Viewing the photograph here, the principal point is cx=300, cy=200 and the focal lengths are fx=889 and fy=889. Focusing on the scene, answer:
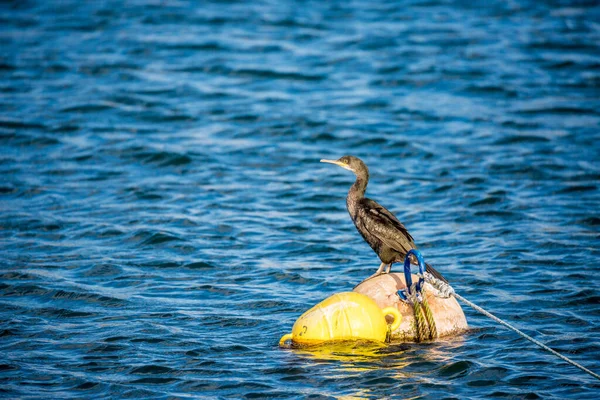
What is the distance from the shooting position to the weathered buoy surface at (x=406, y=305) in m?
7.79

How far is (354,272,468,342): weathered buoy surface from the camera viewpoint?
7.79 metres

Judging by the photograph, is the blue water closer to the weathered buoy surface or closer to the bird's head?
the weathered buoy surface

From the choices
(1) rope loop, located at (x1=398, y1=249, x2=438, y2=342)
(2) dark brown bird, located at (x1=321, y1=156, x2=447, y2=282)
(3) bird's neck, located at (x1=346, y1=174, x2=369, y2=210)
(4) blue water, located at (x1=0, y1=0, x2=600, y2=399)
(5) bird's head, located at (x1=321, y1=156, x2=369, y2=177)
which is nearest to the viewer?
(1) rope loop, located at (x1=398, y1=249, x2=438, y2=342)

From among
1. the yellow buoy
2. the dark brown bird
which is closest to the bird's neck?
the dark brown bird

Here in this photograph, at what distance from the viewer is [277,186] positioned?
13.8 meters

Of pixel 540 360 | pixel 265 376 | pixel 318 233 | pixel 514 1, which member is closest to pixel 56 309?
pixel 265 376

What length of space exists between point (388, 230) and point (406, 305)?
3.05ft

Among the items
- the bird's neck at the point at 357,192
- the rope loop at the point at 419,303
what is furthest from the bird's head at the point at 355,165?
the rope loop at the point at 419,303

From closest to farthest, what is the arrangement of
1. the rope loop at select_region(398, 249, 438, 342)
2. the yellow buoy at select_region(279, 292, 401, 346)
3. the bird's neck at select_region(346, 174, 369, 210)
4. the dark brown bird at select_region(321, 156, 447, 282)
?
the yellow buoy at select_region(279, 292, 401, 346)
the rope loop at select_region(398, 249, 438, 342)
the dark brown bird at select_region(321, 156, 447, 282)
the bird's neck at select_region(346, 174, 369, 210)

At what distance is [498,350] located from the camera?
318 inches

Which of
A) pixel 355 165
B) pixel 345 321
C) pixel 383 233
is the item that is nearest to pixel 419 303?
pixel 345 321

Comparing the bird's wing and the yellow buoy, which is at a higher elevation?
the bird's wing

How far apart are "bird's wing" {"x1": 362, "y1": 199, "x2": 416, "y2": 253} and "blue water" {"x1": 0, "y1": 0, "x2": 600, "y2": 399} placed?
1.01 meters

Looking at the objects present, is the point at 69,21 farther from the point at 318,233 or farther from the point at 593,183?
the point at 593,183
